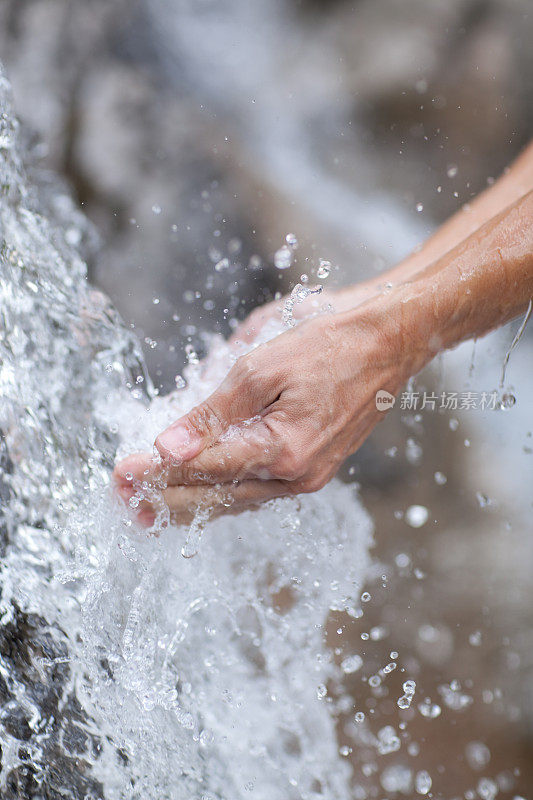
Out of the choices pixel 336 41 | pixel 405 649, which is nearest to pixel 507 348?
pixel 405 649

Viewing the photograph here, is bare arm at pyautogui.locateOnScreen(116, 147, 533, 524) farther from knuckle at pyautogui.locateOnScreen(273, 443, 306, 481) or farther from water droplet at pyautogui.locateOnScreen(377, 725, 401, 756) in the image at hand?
water droplet at pyautogui.locateOnScreen(377, 725, 401, 756)

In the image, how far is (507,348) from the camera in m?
1.02

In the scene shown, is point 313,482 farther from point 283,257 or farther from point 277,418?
point 283,257

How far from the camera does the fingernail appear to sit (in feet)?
1.97

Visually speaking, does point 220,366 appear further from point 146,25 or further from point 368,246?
point 146,25

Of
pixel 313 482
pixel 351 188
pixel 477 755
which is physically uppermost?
pixel 313 482

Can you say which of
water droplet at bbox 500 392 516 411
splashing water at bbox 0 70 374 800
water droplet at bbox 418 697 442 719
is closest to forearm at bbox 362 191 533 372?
splashing water at bbox 0 70 374 800

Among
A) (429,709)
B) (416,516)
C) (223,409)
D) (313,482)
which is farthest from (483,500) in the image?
(223,409)

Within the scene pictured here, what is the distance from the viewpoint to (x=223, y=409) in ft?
2.02

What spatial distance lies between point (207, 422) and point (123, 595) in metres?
0.20

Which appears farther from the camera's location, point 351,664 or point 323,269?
point 351,664

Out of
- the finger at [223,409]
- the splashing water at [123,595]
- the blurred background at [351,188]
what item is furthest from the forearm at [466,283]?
the blurred background at [351,188]

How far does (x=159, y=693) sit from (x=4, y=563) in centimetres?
21

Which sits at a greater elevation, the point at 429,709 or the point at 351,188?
the point at 351,188
